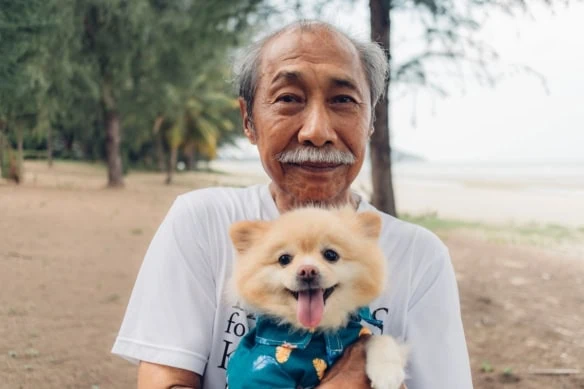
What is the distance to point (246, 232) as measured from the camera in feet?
5.27

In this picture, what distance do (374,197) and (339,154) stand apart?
240 inches

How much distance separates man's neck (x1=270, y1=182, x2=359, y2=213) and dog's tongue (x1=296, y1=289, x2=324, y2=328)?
0.39 m

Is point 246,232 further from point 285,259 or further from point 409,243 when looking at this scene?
point 409,243

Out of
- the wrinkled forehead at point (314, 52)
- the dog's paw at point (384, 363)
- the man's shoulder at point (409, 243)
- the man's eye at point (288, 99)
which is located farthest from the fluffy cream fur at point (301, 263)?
the wrinkled forehead at point (314, 52)

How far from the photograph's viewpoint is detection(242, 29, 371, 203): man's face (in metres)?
1.74

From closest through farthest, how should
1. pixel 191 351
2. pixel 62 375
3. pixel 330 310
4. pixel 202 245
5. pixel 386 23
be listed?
pixel 330 310 < pixel 191 351 < pixel 202 245 < pixel 62 375 < pixel 386 23

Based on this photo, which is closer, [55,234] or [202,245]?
[202,245]

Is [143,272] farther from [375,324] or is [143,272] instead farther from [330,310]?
[375,324]

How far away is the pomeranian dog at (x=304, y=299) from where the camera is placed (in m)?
1.47

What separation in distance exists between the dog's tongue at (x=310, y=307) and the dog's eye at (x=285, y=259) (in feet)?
0.33

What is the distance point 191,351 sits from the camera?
163cm

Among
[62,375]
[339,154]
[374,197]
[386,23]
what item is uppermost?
[386,23]

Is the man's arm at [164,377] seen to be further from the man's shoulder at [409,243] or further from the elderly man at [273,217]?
the man's shoulder at [409,243]

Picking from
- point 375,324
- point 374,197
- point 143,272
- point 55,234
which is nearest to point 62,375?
point 143,272
